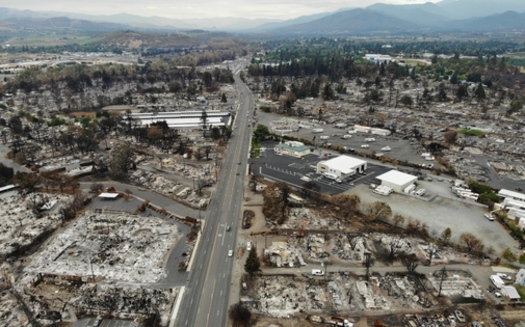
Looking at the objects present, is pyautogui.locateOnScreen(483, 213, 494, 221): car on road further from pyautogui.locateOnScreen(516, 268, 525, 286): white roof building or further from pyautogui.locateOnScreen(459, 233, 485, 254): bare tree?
pyautogui.locateOnScreen(516, 268, 525, 286): white roof building

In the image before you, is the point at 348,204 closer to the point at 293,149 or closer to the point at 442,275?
the point at 442,275

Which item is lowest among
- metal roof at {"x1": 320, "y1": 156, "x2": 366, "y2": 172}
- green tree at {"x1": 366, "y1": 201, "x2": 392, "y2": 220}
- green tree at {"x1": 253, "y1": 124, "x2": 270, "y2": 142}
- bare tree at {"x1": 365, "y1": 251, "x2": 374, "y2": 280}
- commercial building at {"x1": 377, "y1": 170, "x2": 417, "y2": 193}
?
bare tree at {"x1": 365, "y1": 251, "x2": 374, "y2": 280}

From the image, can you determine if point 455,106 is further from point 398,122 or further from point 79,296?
point 79,296

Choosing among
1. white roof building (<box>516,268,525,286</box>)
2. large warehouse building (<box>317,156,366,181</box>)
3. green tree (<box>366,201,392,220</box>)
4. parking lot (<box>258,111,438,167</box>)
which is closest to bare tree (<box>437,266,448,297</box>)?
white roof building (<box>516,268,525,286</box>)

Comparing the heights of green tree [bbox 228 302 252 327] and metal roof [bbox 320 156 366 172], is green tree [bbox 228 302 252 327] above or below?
below

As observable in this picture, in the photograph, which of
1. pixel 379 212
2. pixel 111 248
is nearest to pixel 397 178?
pixel 379 212

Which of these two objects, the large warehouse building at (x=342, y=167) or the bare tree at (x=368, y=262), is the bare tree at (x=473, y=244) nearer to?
the bare tree at (x=368, y=262)

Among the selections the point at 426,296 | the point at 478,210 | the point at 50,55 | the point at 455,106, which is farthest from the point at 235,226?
the point at 50,55

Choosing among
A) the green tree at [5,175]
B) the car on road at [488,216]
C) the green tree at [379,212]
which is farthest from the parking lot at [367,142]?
the green tree at [5,175]
